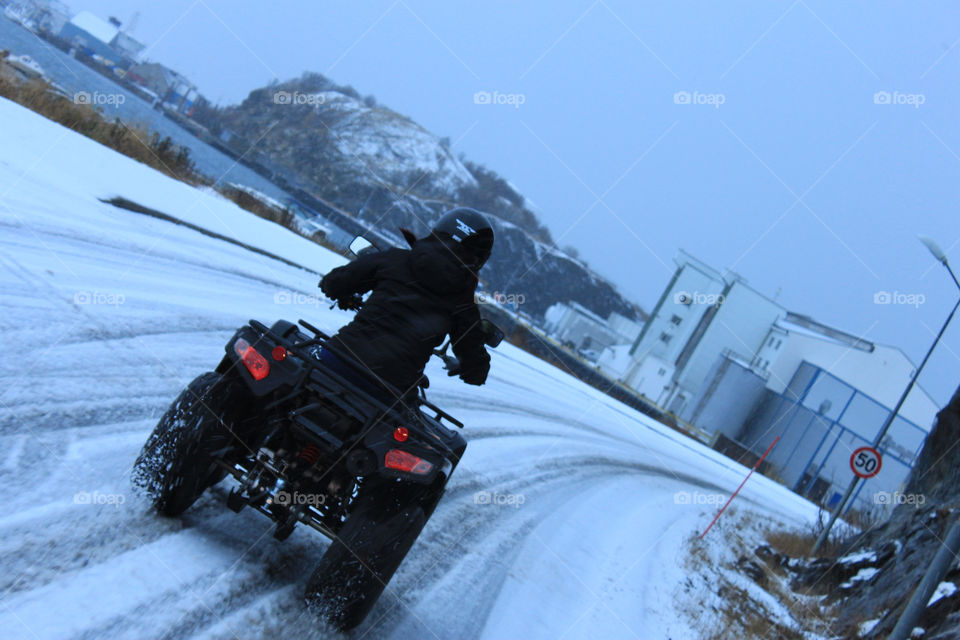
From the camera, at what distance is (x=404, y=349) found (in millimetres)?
3744

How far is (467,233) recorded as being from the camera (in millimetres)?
3900

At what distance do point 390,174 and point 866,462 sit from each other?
311 feet

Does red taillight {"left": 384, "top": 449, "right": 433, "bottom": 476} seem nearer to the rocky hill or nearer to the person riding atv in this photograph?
the person riding atv

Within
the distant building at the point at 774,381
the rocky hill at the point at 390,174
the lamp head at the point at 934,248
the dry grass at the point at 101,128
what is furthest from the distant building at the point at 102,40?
the lamp head at the point at 934,248

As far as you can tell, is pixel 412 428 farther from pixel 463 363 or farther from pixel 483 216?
pixel 483 216

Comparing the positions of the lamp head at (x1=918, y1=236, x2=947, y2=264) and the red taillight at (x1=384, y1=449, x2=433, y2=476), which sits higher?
the lamp head at (x1=918, y1=236, x2=947, y2=264)

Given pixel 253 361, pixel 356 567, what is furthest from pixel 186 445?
pixel 356 567

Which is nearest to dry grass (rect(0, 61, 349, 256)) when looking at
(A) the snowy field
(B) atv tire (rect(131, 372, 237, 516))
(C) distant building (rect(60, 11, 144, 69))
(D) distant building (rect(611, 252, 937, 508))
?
(A) the snowy field

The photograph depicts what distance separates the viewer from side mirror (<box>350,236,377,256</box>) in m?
4.11

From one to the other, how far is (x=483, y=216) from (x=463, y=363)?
33.0 inches

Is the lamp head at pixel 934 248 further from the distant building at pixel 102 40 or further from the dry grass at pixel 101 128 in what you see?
the distant building at pixel 102 40

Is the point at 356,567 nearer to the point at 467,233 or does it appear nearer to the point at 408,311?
the point at 408,311

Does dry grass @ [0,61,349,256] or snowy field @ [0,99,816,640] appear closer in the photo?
snowy field @ [0,99,816,640]

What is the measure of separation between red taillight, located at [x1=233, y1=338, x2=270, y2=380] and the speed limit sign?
33.2 feet
